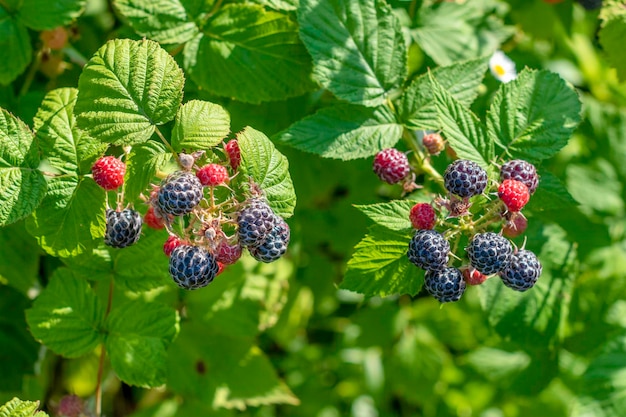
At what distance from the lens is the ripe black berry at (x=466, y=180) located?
64.6 inches

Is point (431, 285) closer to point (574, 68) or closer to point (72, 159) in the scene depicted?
point (72, 159)

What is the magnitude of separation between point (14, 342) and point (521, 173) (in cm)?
178

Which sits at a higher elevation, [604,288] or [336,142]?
[336,142]

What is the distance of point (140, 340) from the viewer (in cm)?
200

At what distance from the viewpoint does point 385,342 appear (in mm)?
3340

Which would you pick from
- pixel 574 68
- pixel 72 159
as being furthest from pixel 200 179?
pixel 574 68

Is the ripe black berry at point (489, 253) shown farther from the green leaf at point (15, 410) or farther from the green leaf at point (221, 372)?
the green leaf at point (221, 372)

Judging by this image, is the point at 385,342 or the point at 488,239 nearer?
the point at 488,239

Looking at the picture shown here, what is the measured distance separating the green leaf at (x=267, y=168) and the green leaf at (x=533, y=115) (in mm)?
604

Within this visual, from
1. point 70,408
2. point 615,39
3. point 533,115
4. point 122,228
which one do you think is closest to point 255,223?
point 122,228

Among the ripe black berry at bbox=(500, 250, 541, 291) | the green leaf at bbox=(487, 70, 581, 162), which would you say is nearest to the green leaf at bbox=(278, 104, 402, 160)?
the green leaf at bbox=(487, 70, 581, 162)

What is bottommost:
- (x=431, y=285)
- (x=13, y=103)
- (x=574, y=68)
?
(x=574, y=68)

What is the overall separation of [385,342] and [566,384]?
0.82m

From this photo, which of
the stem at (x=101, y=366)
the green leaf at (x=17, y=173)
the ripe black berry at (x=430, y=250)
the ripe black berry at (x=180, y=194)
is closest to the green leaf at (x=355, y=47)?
the ripe black berry at (x=430, y=250)
